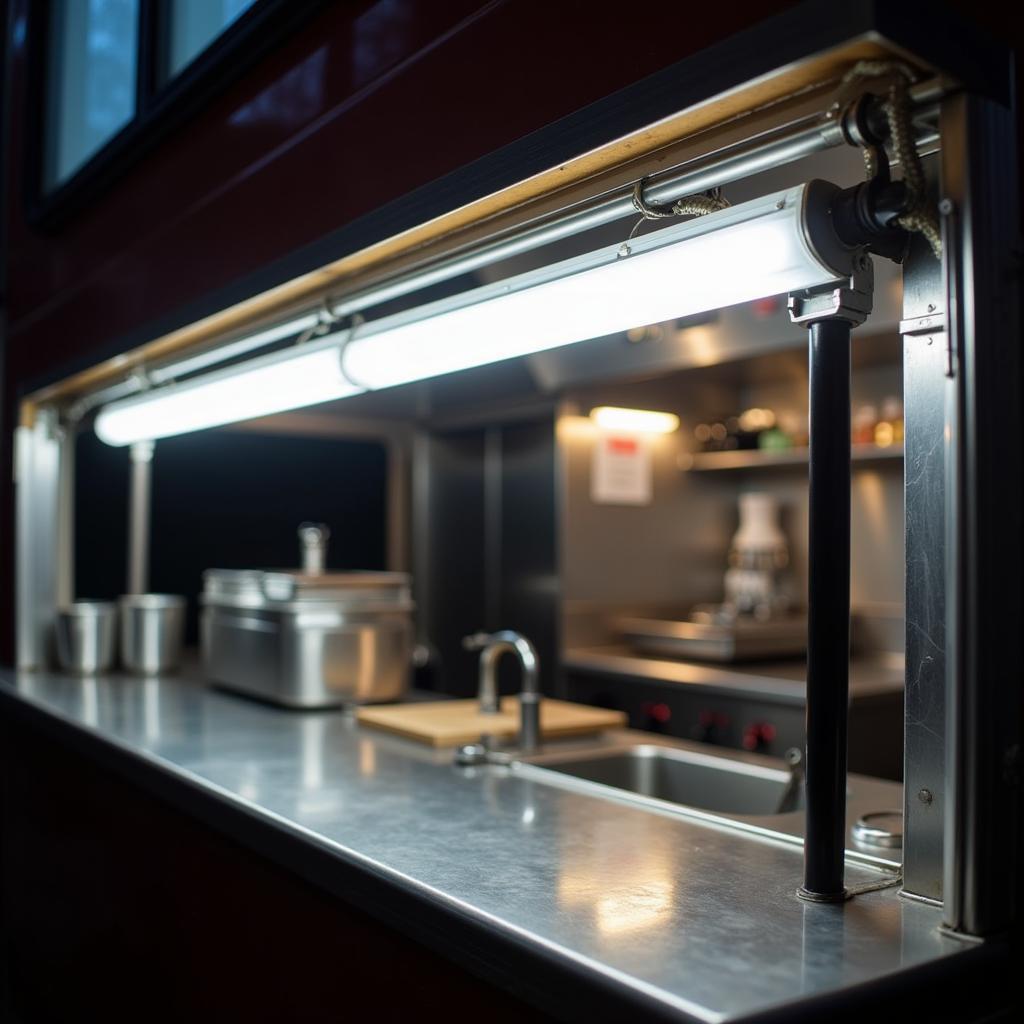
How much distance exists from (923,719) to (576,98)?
75 centimetres

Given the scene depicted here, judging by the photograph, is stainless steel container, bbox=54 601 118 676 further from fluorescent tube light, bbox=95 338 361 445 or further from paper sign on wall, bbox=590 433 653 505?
paper sign on wall, bbox=590 433 653 505

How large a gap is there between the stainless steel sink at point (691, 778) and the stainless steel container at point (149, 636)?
146 centimetres

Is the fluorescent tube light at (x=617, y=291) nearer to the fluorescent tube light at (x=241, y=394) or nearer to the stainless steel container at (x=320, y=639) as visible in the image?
the fluorescent tube light at (x=241, y=394)

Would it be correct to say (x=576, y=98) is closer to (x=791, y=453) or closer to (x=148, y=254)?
(x=148, y=254)

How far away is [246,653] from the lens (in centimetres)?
247

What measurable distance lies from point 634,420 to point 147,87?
209 centimetres

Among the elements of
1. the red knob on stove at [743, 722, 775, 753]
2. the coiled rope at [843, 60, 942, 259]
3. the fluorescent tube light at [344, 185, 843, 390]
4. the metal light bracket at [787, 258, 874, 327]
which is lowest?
the red knob on stove at [743, 722, 775, 753]

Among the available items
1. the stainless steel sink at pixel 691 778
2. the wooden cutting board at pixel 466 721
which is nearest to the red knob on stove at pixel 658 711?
the wooden cutting board at pixel 466 721

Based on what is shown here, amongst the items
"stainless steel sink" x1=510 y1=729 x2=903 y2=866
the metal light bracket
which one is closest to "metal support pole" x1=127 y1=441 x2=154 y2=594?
"stainless steel sink" x1=510 y1=729 x2=903 y2=866

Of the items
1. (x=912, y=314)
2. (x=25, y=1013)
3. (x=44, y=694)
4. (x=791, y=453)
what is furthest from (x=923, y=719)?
(x=791, y=453)

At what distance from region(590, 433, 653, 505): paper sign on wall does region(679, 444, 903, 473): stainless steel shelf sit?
0.62ft

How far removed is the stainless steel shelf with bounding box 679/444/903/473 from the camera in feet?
10.9

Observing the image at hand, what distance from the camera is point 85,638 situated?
290 cm

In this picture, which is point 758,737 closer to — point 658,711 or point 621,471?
point 658,711
